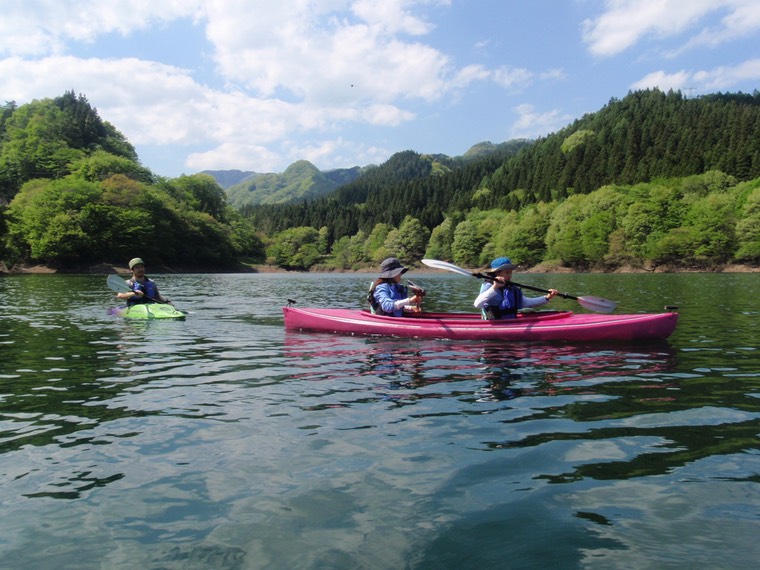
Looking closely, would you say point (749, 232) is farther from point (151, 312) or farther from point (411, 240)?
point (151, 312)

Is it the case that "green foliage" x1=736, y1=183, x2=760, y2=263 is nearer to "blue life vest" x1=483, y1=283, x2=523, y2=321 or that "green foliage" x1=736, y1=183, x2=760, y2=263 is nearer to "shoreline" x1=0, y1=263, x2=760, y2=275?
"shoreline" x1=0, y1=263, x2=760, y2=275

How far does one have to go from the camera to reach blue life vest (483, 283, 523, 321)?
523 inches

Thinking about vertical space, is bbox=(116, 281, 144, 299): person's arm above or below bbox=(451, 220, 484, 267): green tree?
below

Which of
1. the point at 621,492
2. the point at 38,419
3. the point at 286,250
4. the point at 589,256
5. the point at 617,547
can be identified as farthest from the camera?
the point at 286,250

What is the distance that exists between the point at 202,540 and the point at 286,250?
138561 mm

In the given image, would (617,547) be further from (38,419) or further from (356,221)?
(356,221)

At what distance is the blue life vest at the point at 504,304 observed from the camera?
43.5 feet

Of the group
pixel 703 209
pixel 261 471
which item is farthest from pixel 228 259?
pixel 261 471

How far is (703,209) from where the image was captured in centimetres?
8419

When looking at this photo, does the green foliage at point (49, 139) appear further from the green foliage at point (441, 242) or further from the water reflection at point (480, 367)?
the water reflection at point (480, 367)

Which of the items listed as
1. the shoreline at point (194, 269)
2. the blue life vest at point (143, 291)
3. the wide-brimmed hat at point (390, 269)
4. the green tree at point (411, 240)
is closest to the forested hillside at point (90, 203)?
the shoreline at point (194, 269)

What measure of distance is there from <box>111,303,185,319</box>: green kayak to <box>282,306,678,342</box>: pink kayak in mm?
7198

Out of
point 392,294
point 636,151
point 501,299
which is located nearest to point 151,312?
point 392,294

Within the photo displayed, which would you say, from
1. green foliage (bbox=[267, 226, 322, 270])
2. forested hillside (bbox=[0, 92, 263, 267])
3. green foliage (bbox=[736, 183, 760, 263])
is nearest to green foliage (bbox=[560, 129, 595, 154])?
green foliage (bbox=[267, 226, 322, 270])
